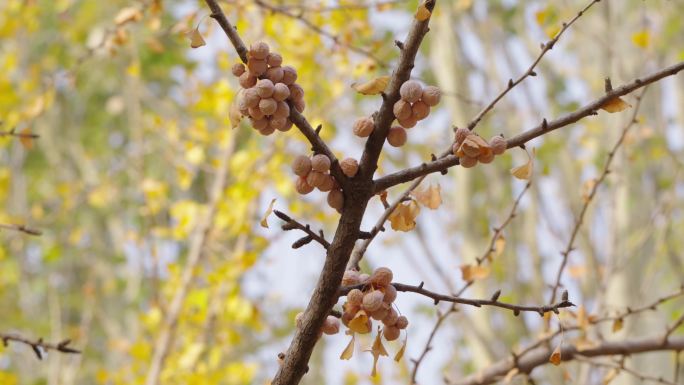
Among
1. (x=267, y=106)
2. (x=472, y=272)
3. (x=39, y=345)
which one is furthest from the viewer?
(x=472, y=272)

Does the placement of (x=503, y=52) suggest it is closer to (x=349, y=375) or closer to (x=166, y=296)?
(x=166, y=296)

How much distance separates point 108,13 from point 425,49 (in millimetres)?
1876

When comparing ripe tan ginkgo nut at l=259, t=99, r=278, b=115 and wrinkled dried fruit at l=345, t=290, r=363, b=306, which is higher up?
ripe tan ginkgo nut at l=259, t=99, r=278, b=115

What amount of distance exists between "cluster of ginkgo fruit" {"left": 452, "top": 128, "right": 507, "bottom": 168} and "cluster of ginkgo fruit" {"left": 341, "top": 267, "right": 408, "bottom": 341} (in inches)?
6.4

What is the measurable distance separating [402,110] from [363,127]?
0.05 m

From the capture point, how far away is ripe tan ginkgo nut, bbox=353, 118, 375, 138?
0.89 metres

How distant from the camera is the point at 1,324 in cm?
359

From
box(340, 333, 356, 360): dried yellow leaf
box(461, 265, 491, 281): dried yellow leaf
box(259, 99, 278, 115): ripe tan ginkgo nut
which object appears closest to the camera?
box(259, 99, 278, 115): ripe tan ginkgo nut

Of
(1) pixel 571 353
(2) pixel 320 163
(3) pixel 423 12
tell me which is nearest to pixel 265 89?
(2) pixel 320 163

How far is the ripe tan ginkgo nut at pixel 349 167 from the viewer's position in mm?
877

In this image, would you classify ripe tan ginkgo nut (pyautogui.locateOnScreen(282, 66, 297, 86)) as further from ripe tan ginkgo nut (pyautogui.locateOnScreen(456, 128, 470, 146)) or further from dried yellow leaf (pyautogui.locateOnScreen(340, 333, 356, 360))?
dried yellow leaf (pyautogui.locateOnScreen(340, 333, 356, 360))

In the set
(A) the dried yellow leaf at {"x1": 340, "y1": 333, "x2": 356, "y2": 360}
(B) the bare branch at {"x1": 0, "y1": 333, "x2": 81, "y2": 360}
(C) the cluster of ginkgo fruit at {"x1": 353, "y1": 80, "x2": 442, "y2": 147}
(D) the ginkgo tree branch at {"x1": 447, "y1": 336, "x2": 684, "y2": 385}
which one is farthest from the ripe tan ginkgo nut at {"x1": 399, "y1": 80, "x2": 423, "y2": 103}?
(D) the ginkgo tree branch at {"x1": 447, "y1": 336, "x2": 684, "y2": 385}

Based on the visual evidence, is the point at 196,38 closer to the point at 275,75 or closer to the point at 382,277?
the point at 275,75

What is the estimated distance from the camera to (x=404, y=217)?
3.33ft
